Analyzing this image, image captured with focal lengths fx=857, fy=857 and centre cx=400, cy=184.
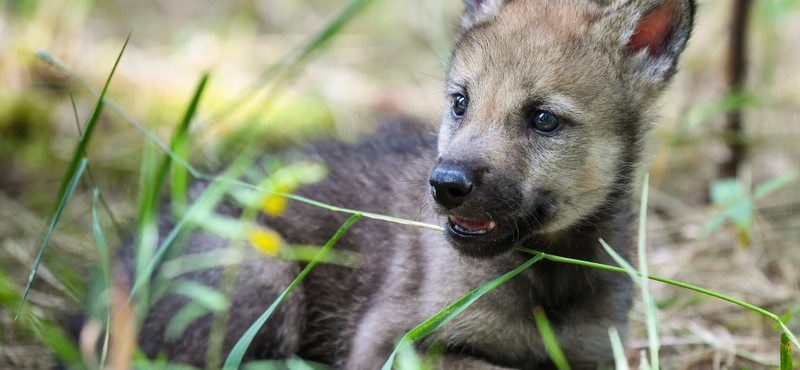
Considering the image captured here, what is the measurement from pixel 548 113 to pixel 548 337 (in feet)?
2.72

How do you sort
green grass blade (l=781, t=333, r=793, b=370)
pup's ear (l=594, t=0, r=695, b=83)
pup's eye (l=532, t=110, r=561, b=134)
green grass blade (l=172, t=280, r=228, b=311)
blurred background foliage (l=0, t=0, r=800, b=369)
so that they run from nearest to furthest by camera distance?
green grass blade (l=781, t=333, r=793, b=370), pup's eye (l=532, t=110, r=561, b=134), pup's ear (l=594, t=0, r=695, b=83), green grass blade (l=172, t=280, r=228, b=311), blurred background foliage (l=0, t=0, r=800, b=369)

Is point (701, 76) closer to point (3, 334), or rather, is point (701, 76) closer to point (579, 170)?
point (579, 170)

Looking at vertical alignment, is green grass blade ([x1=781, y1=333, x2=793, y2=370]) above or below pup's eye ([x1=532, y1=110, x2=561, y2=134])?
below

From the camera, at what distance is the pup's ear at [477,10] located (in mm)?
3727

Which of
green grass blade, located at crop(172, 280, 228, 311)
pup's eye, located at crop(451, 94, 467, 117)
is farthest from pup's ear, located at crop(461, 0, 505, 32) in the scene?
green grass blade, located at crop(172, 280, 228, 311)

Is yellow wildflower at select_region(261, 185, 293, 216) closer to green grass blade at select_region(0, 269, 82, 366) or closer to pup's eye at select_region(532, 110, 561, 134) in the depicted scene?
green grass blade at select_region(0, 269, 82, 366)

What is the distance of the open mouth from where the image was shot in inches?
124

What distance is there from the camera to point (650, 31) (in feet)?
11.4

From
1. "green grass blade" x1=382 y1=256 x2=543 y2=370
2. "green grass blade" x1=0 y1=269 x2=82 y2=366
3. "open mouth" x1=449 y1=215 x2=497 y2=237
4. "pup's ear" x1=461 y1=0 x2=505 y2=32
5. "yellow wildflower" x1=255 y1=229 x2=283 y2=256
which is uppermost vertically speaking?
"pup's ear" x1=461 y1=0 x2=505 y2=32

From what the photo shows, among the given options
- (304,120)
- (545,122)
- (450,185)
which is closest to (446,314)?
(450,185)

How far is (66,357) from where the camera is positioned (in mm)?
3059

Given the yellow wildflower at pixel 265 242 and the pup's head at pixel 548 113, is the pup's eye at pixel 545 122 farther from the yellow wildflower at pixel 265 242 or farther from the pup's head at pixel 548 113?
the yellow wildflower at pixel 265 242

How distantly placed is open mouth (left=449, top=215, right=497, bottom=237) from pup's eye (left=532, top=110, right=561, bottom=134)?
1.34 feet

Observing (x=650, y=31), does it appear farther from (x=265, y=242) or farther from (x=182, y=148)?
(x=182, y=148)
